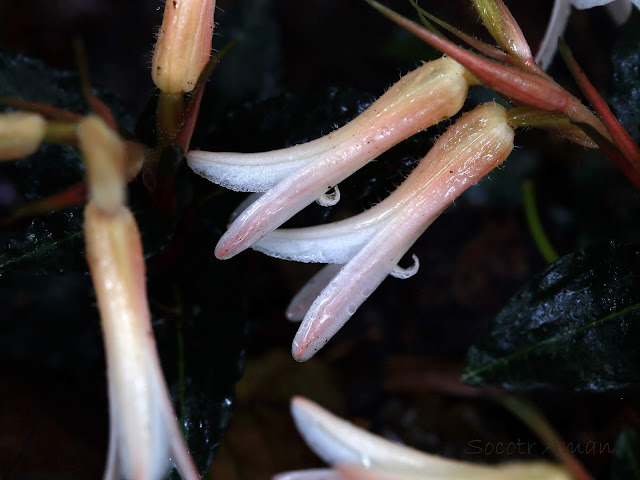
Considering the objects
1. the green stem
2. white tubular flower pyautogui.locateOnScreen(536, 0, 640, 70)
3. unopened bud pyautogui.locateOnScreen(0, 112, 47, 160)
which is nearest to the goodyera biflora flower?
unopened bud pyautogui.locateOnScreen(0, 112, 47, 160)

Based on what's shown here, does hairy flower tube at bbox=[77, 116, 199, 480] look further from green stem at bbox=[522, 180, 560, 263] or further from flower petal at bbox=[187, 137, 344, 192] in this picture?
green stem at bbox=[522, 180, 560, 263]

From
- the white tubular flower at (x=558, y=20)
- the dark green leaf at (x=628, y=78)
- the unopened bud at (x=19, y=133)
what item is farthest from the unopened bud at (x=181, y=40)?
the dark green leaf at (x=628, y=78)

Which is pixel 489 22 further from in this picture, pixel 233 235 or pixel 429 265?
pixel 429 265

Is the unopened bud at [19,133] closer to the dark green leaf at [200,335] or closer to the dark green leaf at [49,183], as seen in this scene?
the dark green leaf at [49,183]

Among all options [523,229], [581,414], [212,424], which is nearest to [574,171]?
[523,229]

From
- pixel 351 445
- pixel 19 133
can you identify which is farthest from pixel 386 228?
pixel 19 133

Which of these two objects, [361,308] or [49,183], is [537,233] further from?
[49,183]
